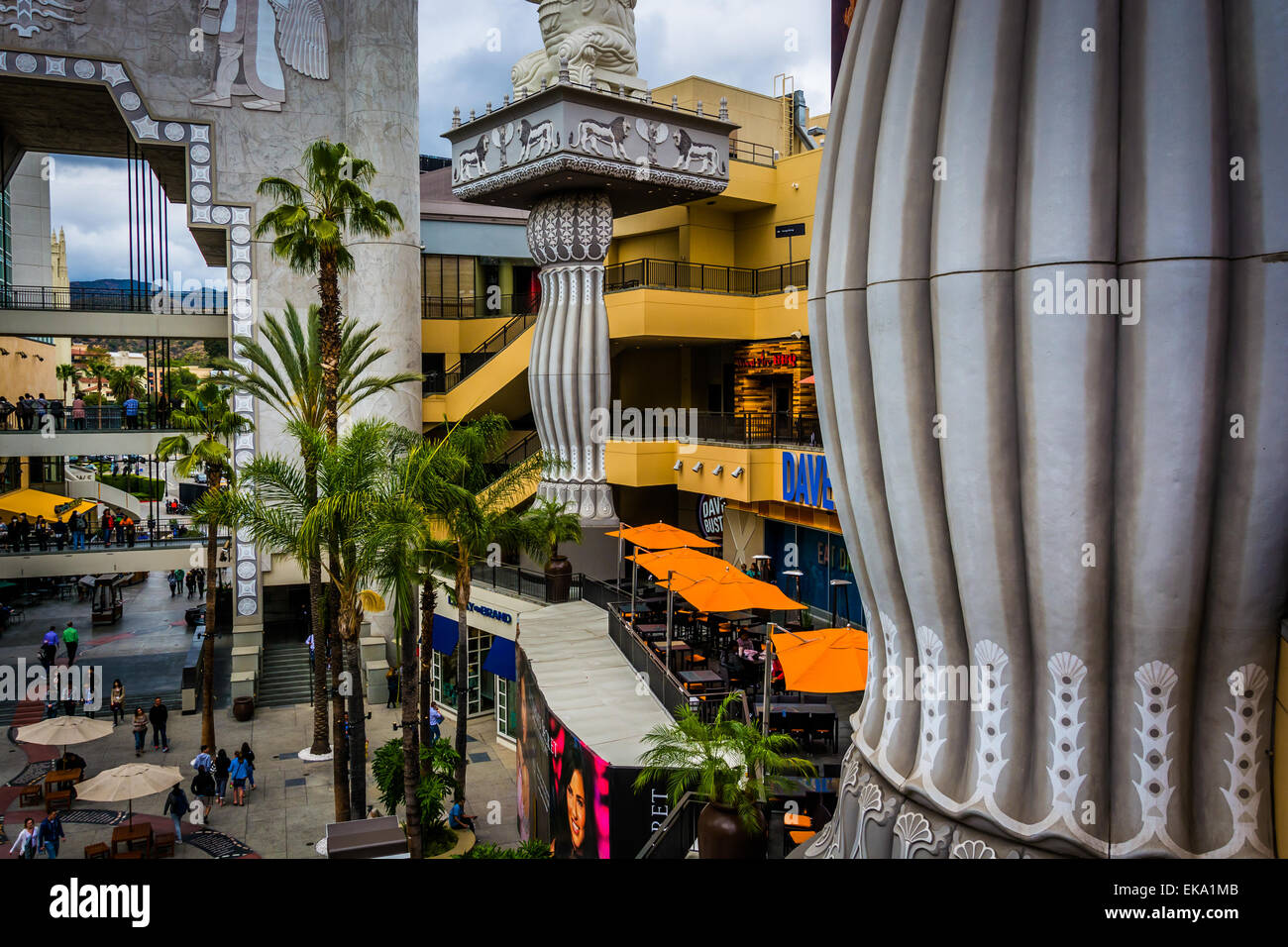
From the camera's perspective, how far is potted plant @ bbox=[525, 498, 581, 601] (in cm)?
2255

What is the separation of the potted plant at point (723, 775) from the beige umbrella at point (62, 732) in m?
14.4

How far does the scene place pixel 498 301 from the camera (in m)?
43.1

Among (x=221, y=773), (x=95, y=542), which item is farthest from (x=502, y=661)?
(x=95, y=542)

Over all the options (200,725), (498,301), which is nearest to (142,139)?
(498,301)

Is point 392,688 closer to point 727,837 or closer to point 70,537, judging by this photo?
point 70,537

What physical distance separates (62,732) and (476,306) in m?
25.8

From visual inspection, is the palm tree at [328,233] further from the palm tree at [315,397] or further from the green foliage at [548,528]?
the green foliage at [548,528]

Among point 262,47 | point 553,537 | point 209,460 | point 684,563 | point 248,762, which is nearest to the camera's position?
point 684,563

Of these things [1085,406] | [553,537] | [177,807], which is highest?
[1085,406]

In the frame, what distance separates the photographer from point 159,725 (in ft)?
83.9

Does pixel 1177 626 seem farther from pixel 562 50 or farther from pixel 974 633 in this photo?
pixel 562 50

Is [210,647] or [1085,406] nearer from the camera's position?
[1085,406]

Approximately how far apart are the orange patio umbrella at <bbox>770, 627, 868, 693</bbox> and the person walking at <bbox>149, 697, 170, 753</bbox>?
17993 mm

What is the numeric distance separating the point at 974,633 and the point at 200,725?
27.2m
